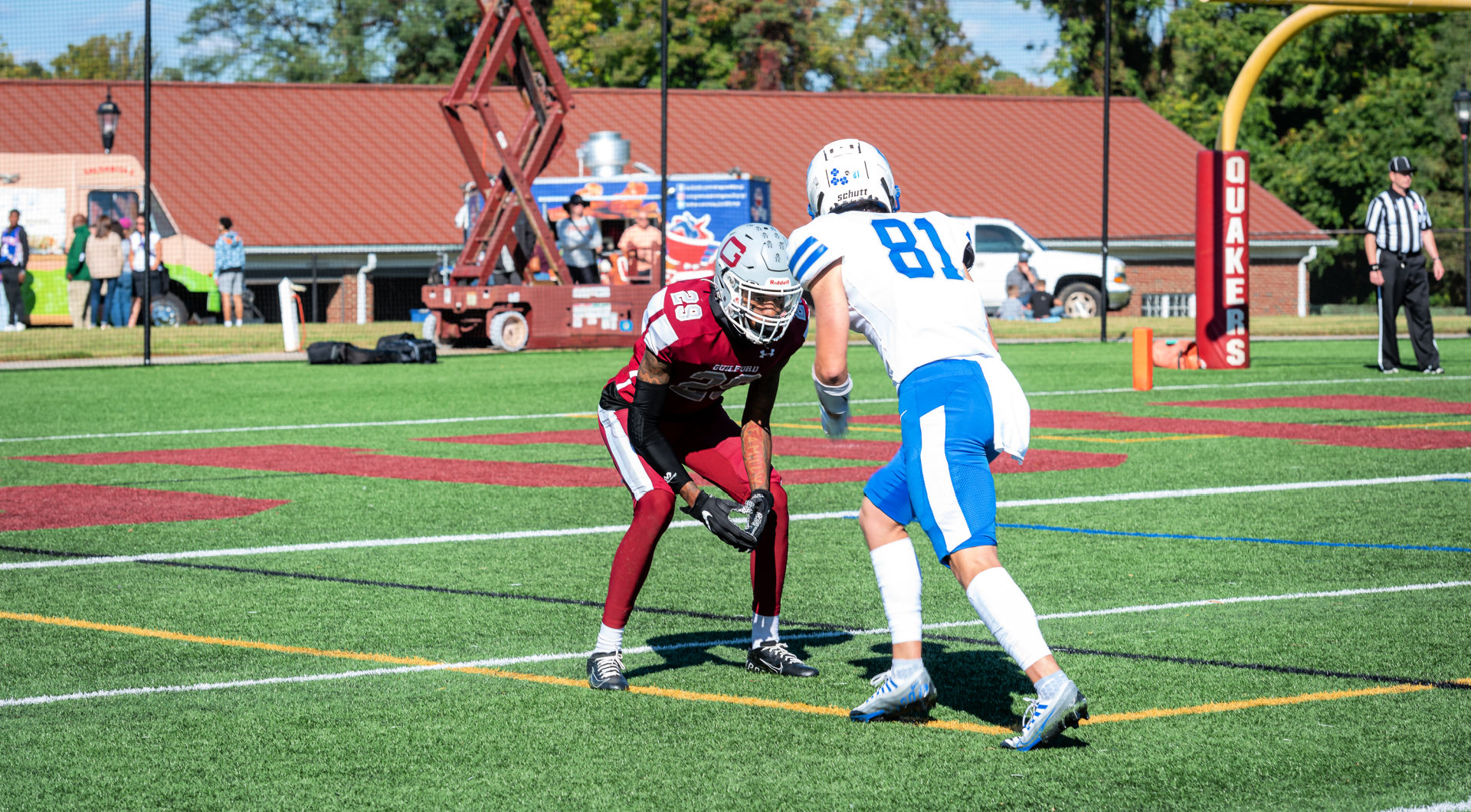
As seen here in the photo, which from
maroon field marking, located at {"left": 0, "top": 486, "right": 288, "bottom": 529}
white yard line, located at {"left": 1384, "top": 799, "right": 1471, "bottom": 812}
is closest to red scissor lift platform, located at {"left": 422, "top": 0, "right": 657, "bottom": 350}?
maroon field marking, located at {"left": 0, "top": 486, "right": 288, "bottom": 529}

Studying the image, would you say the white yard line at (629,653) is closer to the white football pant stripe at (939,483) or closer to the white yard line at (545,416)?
the white football pant stripe at (939,483)

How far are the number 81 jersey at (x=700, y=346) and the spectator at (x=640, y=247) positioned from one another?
22052mm

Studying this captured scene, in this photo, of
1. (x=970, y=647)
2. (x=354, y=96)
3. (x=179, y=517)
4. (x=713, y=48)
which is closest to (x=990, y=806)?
(x=970, y=647)

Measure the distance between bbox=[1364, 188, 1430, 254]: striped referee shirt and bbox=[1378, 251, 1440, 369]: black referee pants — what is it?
0.48 feet

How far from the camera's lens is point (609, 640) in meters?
5.91

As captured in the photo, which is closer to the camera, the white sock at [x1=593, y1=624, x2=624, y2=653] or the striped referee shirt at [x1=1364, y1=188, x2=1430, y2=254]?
the white sock at [x1=593, y1=624, x2=624, y2=653]

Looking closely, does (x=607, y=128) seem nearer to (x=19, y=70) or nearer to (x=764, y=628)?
(x=19, y=70)

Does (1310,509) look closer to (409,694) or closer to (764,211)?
(409,694)

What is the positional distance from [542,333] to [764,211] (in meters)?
7.04

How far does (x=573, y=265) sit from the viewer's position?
2759 cm

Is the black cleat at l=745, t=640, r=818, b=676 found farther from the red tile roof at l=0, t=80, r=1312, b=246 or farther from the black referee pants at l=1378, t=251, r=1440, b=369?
the red tile roof at l=0, t=80, r=1312, b=246

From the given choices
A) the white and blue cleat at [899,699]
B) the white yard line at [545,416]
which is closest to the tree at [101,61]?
the white yard line at [545,416]

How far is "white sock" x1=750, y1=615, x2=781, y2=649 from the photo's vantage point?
6133 millimetres

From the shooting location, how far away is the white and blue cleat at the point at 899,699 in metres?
5.23
